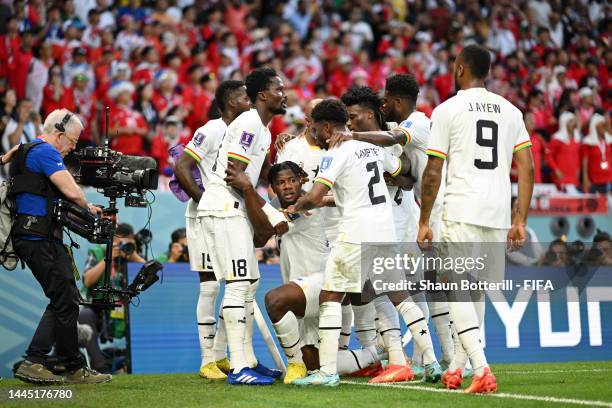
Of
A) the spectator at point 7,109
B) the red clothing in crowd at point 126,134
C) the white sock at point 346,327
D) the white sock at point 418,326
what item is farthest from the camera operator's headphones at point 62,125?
the red clothing in crowd at point 126,134

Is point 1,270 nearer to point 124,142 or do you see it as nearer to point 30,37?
point 124,142

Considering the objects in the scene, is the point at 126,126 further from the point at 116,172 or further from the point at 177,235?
the point at 116,172

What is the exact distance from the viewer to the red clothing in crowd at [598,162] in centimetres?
1917

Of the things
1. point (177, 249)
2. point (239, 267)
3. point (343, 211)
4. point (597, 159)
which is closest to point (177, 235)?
point (177, 249)

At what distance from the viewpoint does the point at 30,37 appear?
1683 cm

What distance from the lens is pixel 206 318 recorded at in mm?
9820

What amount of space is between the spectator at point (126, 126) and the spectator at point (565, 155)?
315 inches

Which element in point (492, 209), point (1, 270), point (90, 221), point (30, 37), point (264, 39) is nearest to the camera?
point (492, 209)

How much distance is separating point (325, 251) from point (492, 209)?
6.89 ft

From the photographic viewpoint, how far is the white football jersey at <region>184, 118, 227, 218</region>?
9703 mm

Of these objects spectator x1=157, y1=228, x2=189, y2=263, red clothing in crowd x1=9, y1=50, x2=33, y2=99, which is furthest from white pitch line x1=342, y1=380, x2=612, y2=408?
red clothing in crowd x1=9, y1=50, x2=33, y2=99

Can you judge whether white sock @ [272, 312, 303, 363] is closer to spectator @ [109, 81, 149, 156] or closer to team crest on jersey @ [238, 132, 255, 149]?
team crest on jersey @ [238, 132, 255, 149]

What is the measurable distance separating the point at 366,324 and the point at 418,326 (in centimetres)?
113

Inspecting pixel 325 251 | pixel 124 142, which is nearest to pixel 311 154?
pixel 325 251
